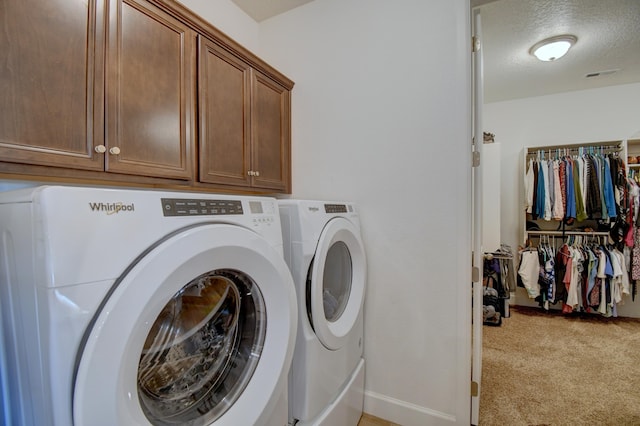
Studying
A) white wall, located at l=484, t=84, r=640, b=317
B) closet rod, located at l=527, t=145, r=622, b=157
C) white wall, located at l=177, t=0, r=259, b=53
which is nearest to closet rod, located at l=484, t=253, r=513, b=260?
white wall, located at l=484, t=84, r=640, b=317

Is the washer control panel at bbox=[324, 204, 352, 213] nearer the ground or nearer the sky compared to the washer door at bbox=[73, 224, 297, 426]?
nearer the sky

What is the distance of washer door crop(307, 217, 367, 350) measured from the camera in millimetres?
1232

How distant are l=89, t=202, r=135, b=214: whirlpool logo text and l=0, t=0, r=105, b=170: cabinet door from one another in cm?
52

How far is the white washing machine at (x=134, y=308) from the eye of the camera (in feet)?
1.72

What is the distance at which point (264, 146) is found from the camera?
69.7 inches

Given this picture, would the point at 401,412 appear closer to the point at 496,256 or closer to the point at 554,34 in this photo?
the point at 496,256

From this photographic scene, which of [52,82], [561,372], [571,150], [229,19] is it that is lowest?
[561,372]

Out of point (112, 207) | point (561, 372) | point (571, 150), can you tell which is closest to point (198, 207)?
point (112, 207)

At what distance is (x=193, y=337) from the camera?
0.88 meters

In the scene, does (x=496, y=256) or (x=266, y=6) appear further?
(x=496, y=256)

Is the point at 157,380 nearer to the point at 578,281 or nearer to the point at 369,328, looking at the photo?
the point at 369,328

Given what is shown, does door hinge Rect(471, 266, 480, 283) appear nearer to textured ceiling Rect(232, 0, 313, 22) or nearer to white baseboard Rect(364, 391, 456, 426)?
white baseboard Rect(364, 391, 456, 426)

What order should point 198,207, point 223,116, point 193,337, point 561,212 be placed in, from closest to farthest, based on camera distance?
1. point 198,207
2. point 193,337
3. point 223,116
4. point 561,212

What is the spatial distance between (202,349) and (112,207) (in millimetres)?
540
